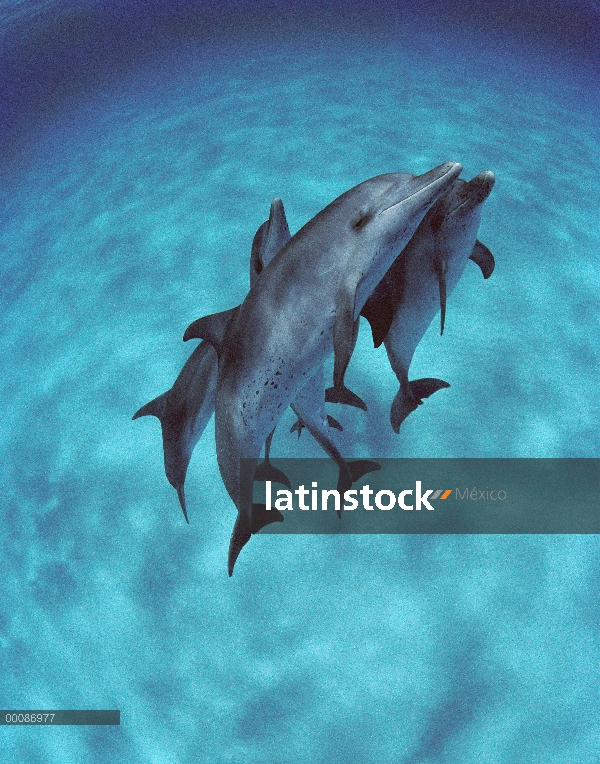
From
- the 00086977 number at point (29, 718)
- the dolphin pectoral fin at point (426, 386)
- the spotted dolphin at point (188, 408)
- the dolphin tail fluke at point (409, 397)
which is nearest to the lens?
the spotted dolphin at point (188, 408)

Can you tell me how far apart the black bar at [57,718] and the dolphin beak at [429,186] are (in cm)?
671

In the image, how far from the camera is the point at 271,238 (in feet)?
14.5

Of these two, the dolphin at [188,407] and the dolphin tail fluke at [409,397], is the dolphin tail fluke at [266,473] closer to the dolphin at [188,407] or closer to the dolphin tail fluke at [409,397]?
the dolphin at [188,407]

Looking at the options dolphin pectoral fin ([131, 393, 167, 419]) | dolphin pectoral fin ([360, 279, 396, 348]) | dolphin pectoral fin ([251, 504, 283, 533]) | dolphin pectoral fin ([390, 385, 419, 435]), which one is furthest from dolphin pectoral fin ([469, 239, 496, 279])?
dolphin pectoral fin ([131, 393, 167, 419])

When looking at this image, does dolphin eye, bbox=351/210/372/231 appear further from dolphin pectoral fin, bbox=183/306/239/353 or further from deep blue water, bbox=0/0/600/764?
deep blue water, bbox=0/0/600/764

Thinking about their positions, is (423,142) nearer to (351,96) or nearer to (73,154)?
Answer: (351,96)

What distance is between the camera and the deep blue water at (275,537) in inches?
236

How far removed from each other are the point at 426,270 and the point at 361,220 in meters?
1.60

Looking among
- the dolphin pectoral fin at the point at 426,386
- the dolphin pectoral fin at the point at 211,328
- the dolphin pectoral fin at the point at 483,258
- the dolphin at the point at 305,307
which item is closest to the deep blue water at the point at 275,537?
the dolphin pectoral fin at the point at 426,386

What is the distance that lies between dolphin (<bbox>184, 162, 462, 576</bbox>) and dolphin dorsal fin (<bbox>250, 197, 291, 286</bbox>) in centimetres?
64

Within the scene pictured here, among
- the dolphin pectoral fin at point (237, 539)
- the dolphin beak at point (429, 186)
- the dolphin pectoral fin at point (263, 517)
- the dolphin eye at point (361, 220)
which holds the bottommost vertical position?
the dolphin pectoral fin at point (263, 517)

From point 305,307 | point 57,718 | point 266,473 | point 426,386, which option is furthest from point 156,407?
point 57,718

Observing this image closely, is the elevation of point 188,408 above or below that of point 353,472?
above

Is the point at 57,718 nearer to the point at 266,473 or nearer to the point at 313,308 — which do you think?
the point at 266,473
